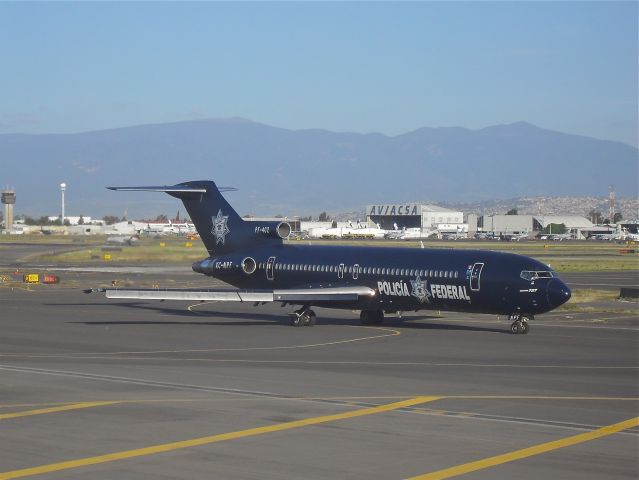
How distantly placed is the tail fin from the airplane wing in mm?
4857

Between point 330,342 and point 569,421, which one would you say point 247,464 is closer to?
point 569,421

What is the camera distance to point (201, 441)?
1830 cm

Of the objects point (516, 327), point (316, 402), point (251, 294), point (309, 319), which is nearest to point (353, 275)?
point (309, 319)

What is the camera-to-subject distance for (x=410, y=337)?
3809 cm

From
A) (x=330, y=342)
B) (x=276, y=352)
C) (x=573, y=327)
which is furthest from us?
(x=573, y=327)

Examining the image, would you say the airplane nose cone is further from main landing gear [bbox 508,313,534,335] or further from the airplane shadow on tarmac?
the airplane shadow on tarmac

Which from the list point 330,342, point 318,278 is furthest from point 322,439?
point 318,278

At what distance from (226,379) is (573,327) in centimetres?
2080

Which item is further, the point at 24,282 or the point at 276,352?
the point at 24,282

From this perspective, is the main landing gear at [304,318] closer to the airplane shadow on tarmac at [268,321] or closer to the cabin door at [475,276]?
the airplane shadow on tarmac at [268,321]

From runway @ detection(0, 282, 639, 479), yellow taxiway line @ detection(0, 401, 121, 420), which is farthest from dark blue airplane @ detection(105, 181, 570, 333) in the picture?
yellow taxiway line @ detection(0, 401, 121, 420)

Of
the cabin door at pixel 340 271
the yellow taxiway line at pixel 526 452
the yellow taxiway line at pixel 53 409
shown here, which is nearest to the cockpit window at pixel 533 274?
the cabin door at pixel 340 271

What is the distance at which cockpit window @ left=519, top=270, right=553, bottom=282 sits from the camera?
39062mm

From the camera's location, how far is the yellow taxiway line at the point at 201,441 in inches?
635
